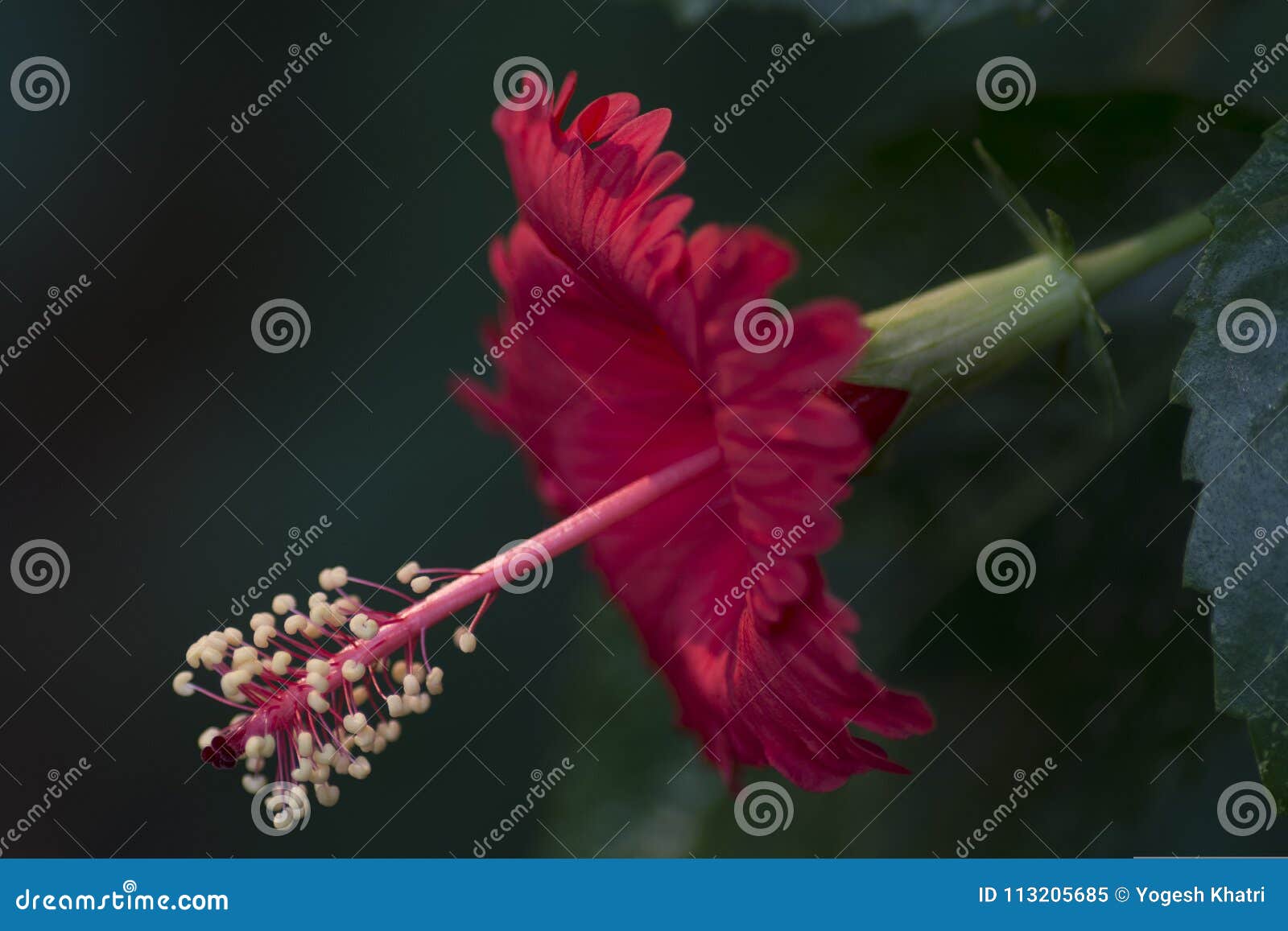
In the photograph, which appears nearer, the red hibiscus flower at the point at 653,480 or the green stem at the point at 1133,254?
the red hibiscus flower at the point at 653,480

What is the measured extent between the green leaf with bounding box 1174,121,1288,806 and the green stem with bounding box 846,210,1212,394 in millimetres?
93

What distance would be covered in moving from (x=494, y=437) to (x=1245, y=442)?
65 cm

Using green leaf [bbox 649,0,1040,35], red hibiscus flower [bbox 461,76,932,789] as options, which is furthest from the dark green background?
red hibiscus flower [bbox 461,76,932,789]

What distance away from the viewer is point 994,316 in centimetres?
55

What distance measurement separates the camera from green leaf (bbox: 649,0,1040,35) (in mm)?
615

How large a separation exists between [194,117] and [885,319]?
0.70 meters

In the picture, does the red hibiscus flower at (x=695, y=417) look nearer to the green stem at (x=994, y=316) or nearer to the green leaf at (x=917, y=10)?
the green stem at (x=994, y=316)

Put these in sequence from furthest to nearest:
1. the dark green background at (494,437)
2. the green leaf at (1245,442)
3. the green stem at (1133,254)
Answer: the dark green background at (494,437)
the green stem at (1133,254)
the green leaf at (1245,442)

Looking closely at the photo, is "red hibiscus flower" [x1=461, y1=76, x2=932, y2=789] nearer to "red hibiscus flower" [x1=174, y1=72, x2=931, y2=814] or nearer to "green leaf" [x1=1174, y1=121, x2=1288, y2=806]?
"red hibiscus flower" [x1=174, y1=72, x2=931, y2=814]

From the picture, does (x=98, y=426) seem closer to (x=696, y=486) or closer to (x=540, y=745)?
(x=540, y=745)

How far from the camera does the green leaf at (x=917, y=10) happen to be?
2.02 feet

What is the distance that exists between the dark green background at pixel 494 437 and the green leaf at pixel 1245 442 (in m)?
0.18

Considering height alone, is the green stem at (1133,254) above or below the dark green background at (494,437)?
above

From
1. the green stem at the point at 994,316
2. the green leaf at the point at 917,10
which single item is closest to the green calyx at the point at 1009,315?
the green stem at the point at 994,316
